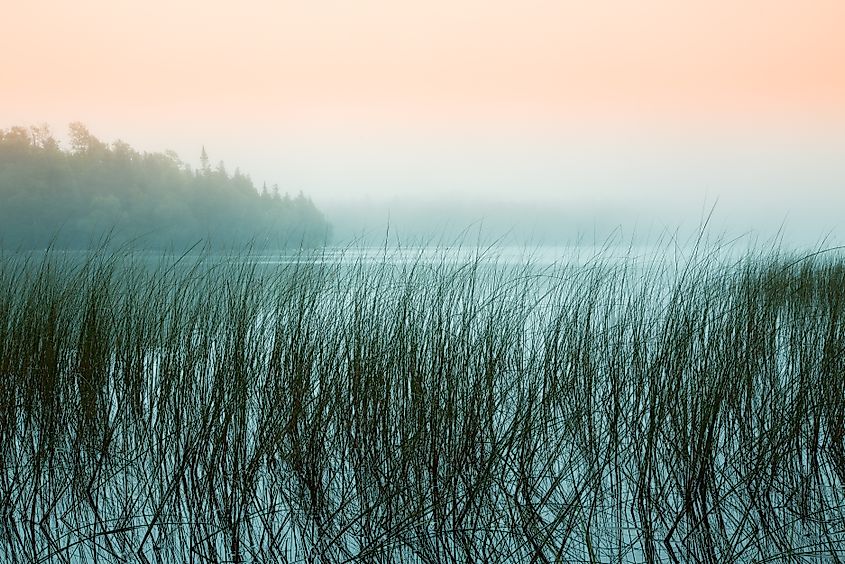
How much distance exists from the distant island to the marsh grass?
85.6ft

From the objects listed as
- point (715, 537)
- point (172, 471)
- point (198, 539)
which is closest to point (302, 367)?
point (172, 471)

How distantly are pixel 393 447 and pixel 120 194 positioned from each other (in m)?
35.9

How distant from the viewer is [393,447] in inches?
85.4

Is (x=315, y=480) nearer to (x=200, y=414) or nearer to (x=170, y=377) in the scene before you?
(x=200, y=414)

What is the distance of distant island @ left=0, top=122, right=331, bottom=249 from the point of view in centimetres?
Answer: 3019

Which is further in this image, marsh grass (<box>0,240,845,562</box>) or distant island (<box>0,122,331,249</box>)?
distant island (<box>0,122,331,249</box>)

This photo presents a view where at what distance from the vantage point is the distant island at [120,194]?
30188 mm

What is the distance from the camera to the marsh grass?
1835 mm

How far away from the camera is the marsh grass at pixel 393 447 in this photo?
1.83m

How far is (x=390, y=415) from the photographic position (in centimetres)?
231

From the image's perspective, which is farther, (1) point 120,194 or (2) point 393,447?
(1) point 120,194

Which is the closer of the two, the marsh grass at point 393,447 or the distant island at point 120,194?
the marsh grass at point 393,447

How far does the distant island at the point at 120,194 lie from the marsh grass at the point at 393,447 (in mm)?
26102

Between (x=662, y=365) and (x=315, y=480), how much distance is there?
134 cm
